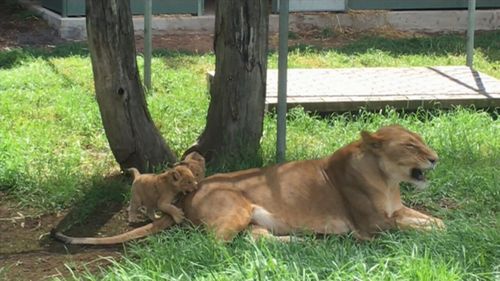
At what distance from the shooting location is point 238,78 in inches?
257

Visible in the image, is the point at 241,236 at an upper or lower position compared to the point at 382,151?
lower

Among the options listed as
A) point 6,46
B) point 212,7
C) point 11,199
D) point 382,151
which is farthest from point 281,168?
point 212,7

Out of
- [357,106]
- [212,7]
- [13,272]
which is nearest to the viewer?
[13,272]

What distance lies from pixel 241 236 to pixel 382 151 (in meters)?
1.00

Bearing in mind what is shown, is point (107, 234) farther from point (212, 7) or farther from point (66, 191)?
point (212, 7)

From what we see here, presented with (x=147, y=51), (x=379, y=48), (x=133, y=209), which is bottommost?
(x=133, y=209)

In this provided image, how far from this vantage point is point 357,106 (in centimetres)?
849

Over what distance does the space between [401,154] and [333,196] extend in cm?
50

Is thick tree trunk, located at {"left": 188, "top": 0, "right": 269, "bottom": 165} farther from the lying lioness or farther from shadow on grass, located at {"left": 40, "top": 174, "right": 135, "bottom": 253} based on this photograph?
the lying lioness

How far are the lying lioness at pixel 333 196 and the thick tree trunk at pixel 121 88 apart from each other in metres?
1.15

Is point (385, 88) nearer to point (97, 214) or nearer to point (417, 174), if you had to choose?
point (417, 174)

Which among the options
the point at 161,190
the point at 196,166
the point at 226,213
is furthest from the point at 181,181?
the point at 226,213

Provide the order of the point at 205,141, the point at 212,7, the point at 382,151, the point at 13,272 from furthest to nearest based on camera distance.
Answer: the point at 212,7
the point at 205,141
the point at 382,151
the point at 13,272

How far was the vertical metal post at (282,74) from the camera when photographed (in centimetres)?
620
